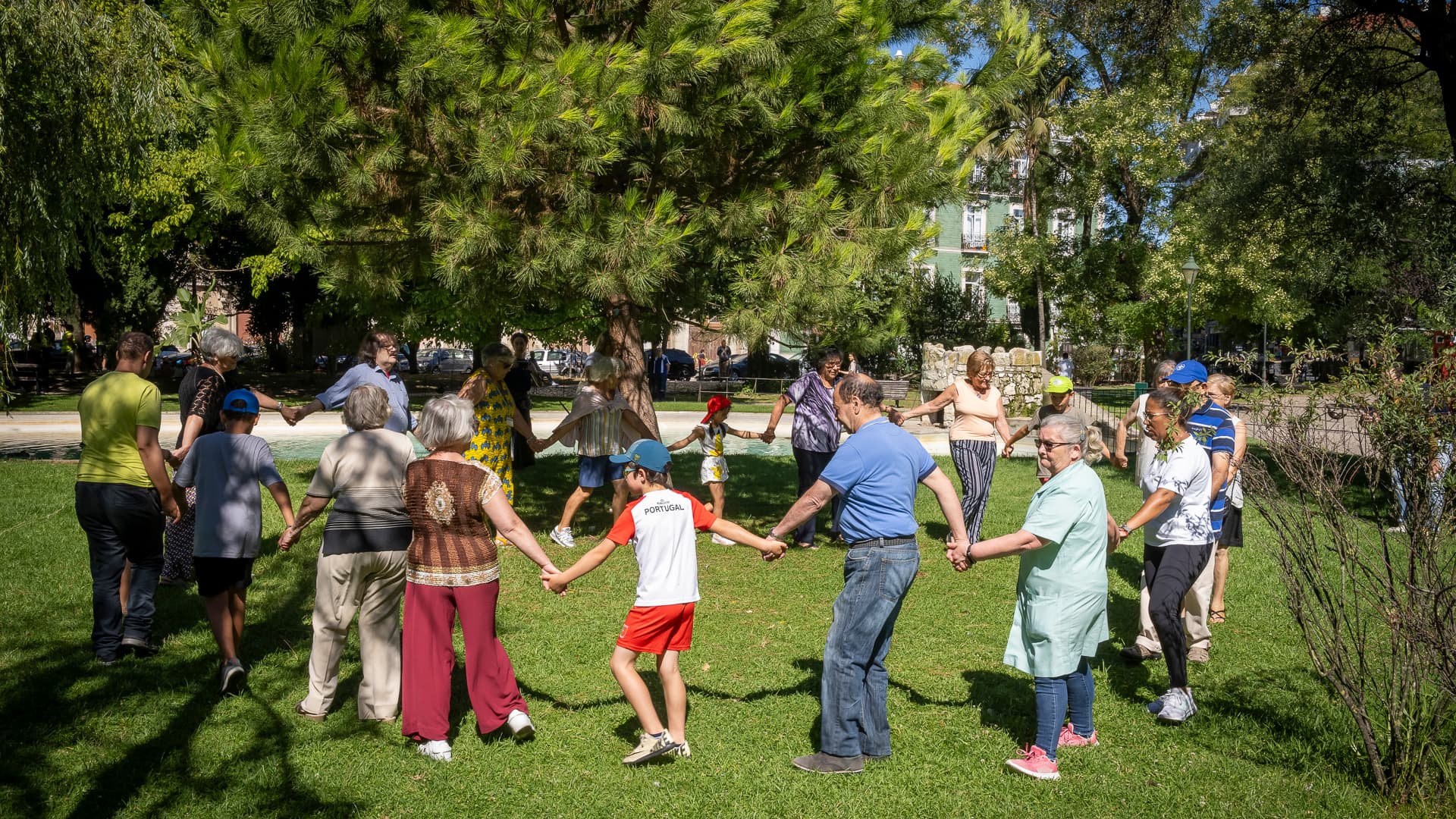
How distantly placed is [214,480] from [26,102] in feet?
18.8

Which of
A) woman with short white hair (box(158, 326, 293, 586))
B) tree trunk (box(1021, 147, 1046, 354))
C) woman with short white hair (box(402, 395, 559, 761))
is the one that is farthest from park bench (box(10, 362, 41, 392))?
tree trunk (box(1021, 147, 1046, 354))

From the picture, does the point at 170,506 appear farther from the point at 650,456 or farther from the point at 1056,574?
the point at 1056,574

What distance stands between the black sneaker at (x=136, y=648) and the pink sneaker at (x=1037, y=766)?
4.72m

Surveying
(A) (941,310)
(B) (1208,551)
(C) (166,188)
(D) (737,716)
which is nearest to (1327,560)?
(B) (1208,551)

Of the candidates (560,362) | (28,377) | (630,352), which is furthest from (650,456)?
(560,362)

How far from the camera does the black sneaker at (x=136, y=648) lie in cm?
616

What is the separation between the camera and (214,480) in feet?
18.8

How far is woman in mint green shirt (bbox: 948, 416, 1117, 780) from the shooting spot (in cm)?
487

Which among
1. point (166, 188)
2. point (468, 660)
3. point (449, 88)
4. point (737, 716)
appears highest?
point (166, 188)

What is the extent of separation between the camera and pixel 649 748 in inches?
191

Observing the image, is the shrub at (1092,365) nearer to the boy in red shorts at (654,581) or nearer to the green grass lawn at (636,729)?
the green grass lawn at (636,729)

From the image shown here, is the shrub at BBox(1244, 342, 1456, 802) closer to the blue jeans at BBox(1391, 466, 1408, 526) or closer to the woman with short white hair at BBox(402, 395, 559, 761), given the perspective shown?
the blue jeans at BBox(1391, 466, 1408, 526)

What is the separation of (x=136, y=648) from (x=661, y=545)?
3432 mm

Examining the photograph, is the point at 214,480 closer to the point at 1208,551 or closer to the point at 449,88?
the point at 449,88
